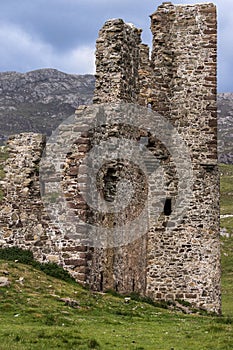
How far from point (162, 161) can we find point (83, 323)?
47.1 feet

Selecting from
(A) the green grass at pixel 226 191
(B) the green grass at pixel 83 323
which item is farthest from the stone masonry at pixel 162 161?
(A) the green grass at pixel 226 191

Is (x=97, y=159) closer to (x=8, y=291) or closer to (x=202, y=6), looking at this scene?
(x=8, y=291)

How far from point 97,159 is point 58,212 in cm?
247

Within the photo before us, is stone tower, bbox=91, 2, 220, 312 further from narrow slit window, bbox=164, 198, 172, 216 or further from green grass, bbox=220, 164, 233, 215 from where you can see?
green grass, bbox=220, 164, 233, 215

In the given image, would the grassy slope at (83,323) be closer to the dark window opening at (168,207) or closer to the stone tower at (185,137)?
the stone tower at (185,137)

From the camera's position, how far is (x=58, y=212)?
24578 mm

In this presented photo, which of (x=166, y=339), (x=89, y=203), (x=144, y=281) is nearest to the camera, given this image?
(x=166, y=339)

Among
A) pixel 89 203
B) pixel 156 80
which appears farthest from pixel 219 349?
pixel 156 80

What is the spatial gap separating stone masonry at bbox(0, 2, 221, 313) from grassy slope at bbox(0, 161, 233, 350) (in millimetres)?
3291

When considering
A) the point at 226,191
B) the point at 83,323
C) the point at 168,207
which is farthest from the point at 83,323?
the point at 226,191

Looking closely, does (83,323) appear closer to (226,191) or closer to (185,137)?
(185,137)

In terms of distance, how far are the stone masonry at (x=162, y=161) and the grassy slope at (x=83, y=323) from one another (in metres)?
3.29

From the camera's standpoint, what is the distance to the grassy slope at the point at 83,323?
15.4 meters

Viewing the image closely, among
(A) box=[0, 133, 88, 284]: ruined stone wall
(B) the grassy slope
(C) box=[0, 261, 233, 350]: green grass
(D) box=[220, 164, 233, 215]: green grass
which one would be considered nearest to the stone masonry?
(A) box=[0, 133, 88, 284]: ruined stone wall
